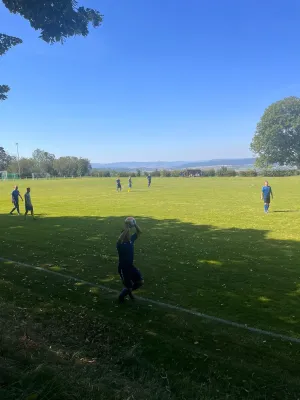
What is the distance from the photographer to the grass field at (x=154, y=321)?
4281 mm

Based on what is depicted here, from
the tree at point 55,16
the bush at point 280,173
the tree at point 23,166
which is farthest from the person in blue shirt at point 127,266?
the tree at point 23,166

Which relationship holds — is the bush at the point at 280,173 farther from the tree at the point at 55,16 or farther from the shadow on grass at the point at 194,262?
the tree at the point at 55,16

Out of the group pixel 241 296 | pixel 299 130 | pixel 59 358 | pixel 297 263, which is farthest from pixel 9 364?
pixel 299 130

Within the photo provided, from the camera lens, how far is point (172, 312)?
23.0 ft

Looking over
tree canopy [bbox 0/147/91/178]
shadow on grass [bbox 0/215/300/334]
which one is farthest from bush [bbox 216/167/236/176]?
shadow on grass [bbox 0/215/300/334]

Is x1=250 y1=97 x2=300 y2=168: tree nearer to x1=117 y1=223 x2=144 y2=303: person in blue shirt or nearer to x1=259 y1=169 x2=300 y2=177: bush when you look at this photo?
x1=259 y1=169 x2=300 y2=177: bush

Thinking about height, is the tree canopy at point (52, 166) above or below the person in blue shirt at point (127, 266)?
above

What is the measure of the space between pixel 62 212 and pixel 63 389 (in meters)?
20.1

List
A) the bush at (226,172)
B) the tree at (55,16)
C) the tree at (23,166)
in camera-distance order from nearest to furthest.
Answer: the tree at (55,16) < the bush at (226,172) < the tree at (23,166)

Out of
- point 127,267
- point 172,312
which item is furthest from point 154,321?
point 127,267

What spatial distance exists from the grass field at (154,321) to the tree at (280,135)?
251 feet

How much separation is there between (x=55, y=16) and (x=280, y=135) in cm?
8332

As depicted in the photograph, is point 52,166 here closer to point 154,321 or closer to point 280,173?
point 280,173

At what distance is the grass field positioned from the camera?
4281 mm
